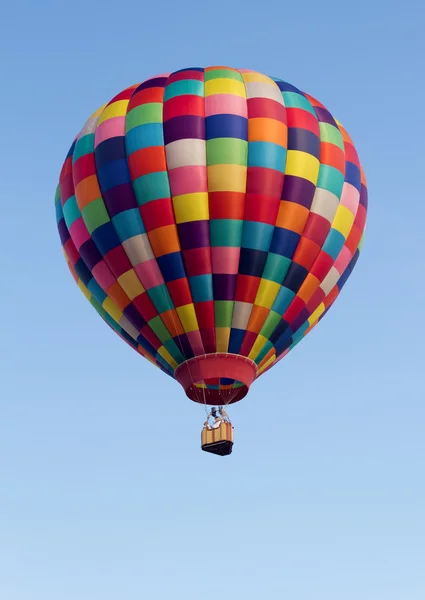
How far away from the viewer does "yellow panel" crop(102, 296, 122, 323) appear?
79.8 ft

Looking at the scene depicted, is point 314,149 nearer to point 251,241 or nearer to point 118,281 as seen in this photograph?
point 251,241

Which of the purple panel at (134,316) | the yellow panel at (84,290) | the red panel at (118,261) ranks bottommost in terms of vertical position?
the purple panel at (134,316)

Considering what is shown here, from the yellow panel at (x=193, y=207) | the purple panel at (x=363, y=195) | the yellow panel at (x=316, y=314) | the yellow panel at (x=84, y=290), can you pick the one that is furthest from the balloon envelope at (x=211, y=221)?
the purple panel at (x=363, y=195)

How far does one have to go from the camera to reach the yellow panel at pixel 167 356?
2372 centimetres

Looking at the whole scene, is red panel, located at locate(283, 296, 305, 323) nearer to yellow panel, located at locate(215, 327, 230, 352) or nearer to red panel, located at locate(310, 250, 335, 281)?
red panel, located at locate(310, 250, 335, 281)

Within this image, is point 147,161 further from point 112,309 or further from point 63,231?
point 112,309

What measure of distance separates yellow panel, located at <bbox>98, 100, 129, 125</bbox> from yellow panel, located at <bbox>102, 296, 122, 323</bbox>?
3182 mm

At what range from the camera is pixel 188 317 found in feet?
76.7

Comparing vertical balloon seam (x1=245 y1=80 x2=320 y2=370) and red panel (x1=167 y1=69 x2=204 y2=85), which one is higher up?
red panel (x1=167 y1=69 x2=204 y2=85)

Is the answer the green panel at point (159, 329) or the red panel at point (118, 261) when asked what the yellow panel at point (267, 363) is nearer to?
the green panel at point (159, 329)

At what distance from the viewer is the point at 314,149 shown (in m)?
24.1

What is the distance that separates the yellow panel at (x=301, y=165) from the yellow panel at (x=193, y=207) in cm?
156

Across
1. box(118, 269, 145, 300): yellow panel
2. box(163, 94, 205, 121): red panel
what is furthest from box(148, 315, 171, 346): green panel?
box(163, 94, 205, 121): red panel

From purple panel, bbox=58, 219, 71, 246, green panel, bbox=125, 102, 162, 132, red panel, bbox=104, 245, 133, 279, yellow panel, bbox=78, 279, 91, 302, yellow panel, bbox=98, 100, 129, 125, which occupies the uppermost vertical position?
yellow panel, bbox=98, 100, 129, 125
